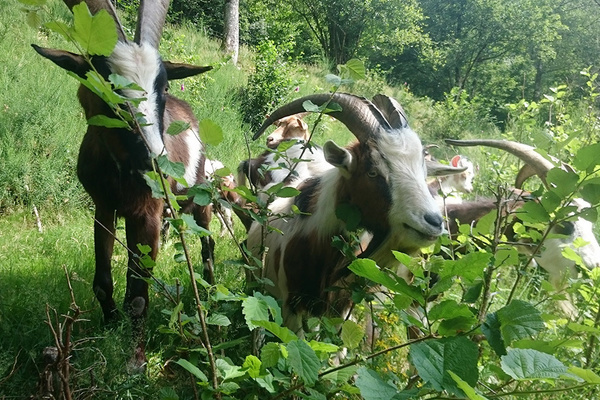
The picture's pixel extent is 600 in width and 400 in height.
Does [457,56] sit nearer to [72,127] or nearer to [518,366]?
[72,127]

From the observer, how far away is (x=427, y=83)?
3164 cm

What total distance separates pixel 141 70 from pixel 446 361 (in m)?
2.21

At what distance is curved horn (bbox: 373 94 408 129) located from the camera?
255cm

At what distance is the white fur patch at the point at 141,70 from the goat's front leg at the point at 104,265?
2.57 ft

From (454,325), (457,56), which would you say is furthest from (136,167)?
(457,56)

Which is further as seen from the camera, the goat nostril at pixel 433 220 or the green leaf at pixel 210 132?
the goat nostril at pixel 433 220

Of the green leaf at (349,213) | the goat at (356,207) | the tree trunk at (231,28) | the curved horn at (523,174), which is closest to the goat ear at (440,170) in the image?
the goat at (356,207)

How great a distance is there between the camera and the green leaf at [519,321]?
1.03 meters

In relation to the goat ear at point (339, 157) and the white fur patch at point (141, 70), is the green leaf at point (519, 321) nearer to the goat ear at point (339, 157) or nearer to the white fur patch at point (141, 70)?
the goat ear at point (339, 157)

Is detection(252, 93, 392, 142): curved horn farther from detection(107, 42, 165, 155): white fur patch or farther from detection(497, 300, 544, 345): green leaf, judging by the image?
detection(497, 300, 544, 345): green leaf

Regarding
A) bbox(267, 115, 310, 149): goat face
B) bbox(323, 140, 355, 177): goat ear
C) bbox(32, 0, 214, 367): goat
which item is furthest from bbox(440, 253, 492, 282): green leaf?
bbox(267, 115, 310, 149): goat face

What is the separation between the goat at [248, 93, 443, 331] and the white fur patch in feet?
2.24

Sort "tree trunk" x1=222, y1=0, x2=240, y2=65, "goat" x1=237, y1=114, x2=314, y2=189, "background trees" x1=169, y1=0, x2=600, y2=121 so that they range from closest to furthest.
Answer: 1. "goat" x1=237, y1=114, x2=314, y2=189
2. "tree trunk" x1=222, y1=0, x2=240, y2=65
3. "background trees" x1=169, y1=0, x2=600, y2=121

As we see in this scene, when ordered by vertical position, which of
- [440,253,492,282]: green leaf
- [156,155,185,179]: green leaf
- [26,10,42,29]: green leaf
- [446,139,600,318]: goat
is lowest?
[446,139,600,318]: goat
